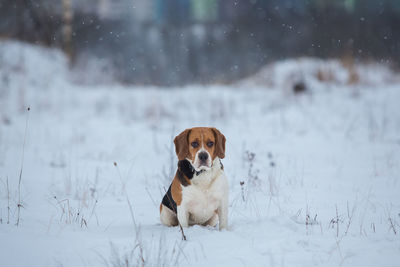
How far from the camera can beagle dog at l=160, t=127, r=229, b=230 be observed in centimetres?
288

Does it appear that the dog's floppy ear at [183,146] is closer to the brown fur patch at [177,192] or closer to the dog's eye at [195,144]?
the dog's eye at [195,144]

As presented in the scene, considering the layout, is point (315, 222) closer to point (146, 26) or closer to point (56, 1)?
point (56, 1)

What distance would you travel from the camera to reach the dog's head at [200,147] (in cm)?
283

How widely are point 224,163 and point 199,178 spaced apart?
3.41m

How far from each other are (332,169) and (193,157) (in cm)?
373

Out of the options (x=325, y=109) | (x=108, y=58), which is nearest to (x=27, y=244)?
(x=325, y=109)

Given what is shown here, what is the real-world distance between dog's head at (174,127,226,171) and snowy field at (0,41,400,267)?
2.10 feet

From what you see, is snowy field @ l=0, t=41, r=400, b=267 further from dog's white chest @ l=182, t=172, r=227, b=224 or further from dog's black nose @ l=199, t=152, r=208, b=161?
dog's black nose @ l=199, t=152, r=208, b=161

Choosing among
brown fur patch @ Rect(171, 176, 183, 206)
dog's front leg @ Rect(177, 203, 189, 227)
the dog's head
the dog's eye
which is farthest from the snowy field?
the dog's eye

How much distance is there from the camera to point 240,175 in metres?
5.42

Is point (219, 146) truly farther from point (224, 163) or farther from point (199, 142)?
point (224, 163)

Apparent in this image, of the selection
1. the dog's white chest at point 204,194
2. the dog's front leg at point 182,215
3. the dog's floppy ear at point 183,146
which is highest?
the dog's floppy ear at point 183,146

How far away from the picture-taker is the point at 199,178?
2.90 metres

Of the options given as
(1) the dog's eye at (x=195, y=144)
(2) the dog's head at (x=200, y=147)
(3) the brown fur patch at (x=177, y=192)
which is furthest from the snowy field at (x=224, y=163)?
(1) the dog's eye at (x=195, y=144)
